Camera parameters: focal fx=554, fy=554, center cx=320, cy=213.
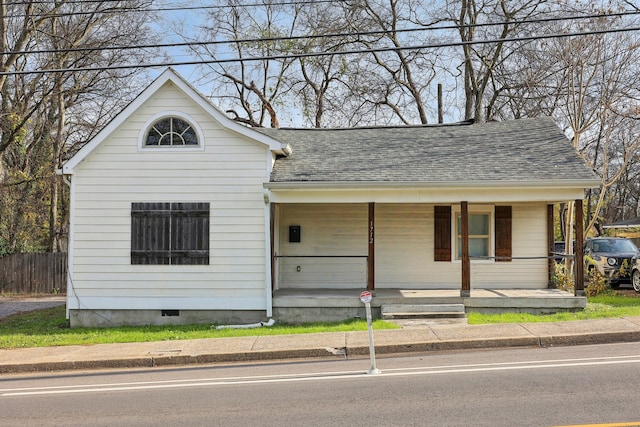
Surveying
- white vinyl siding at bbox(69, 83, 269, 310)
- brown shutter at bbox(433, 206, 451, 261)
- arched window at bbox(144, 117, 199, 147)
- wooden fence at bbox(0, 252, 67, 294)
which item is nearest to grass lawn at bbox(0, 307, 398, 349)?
white vinyl siding at bbox(69, 83, 269, 310)

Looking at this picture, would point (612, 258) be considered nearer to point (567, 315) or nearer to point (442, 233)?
point (442, 233)

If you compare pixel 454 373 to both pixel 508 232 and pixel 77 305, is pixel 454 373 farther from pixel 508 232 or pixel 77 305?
pixel 77 305

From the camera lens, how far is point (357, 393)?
A: 6945 millimetres

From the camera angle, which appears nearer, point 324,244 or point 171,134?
point 171,134

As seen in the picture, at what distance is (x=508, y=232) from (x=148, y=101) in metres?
9.73

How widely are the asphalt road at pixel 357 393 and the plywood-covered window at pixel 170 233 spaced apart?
4.05 metres

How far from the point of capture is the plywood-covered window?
Result: 42.5 feet

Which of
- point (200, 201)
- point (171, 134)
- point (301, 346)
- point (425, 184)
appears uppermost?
point (171, 134)

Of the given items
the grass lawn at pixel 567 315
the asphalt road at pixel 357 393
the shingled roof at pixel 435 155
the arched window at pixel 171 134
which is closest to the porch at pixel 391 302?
the grass lawn at pixel 567 315

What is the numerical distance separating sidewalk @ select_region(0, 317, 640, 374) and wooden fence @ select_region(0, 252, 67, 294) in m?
12.1

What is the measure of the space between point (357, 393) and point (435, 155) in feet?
29.3

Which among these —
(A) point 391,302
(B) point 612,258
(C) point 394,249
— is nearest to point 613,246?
(B) point 612,258

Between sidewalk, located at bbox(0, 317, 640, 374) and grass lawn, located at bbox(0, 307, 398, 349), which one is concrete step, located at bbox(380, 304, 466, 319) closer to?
grass lawn, located at bbox(0, 307, 398, 349)

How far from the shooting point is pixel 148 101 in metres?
13.1
